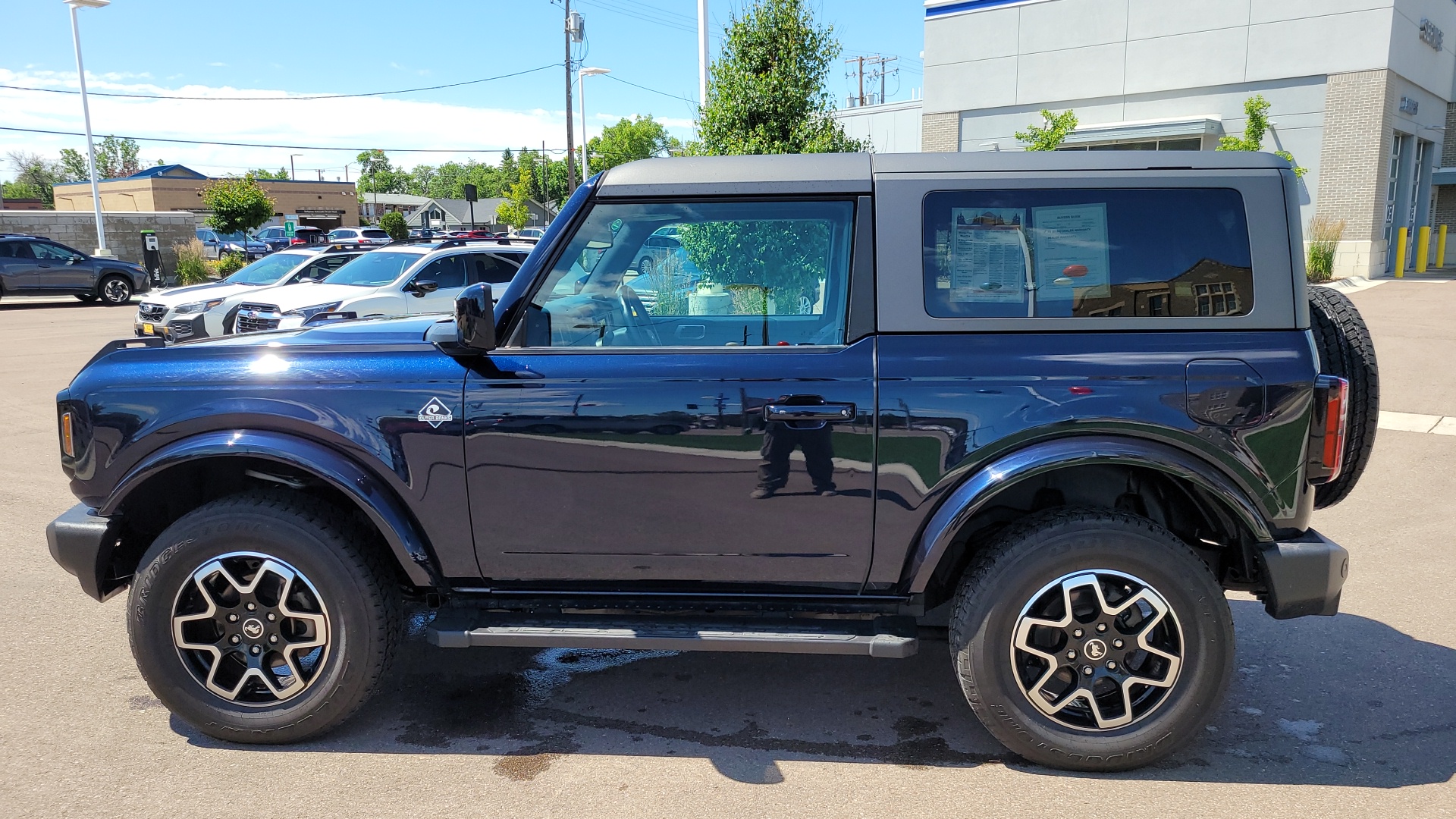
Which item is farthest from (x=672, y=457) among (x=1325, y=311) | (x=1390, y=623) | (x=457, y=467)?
(x=1390, y=623)

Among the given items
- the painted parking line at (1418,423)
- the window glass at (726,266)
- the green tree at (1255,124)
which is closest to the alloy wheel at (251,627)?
the window glass at (726,266)

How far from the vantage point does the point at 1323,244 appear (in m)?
25.0

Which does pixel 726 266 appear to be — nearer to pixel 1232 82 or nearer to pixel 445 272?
pixel 445 272

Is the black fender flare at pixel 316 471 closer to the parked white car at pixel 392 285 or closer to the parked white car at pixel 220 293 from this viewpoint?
the parked white car at pixel 392 285

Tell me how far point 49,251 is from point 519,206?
54801mm

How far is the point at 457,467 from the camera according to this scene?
3.18 metres

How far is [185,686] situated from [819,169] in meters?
2.76

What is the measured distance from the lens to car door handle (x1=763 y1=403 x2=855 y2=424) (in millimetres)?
3057

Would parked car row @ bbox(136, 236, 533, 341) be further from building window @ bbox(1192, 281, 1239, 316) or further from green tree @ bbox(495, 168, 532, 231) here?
green tree @ bbox(495, 168, 532, 231)

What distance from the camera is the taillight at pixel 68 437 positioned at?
3340 millimetres

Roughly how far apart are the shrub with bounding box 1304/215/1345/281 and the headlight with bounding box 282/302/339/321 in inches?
894

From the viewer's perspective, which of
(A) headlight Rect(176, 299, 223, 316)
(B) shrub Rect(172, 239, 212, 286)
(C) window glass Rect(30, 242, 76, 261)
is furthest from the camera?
(B) shrub Rect(172, 239, 212, 286)

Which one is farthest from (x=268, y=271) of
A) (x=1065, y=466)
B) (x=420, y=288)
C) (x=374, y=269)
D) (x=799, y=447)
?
(x=1065, y=466)

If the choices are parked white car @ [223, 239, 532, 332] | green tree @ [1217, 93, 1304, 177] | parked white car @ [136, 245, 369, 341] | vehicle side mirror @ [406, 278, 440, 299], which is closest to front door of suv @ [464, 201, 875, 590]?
parked white car @ [223, 239, 532, 332]
